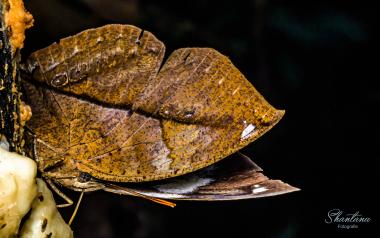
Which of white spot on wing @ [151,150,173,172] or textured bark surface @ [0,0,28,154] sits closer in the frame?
textured bark surface @ [0,0,28,154]

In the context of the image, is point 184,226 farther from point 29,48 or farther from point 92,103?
point 92,103

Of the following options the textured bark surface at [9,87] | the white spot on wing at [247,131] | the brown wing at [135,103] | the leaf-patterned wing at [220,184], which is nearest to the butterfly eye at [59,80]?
the brown wing at [135,103]

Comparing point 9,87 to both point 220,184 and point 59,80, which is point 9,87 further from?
point 220,184

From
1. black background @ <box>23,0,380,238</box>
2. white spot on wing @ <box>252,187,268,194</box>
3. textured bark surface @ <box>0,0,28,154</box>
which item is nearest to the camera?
textured bark surface @ <box>0,0,28,154</box>

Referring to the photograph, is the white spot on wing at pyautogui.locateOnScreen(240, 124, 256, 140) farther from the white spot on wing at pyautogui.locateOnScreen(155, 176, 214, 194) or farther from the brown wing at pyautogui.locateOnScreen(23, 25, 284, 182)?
the white spot on wing at pyautogui.locateOnScreen(155, 176, 214, 194)

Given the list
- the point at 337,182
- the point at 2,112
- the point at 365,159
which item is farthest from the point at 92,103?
the point at 365,159

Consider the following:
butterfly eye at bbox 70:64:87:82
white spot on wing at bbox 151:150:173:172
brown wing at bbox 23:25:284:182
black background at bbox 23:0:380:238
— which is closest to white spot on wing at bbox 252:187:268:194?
brown wing at bbox 23:25:284:182

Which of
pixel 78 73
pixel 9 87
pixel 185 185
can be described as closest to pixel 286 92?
pixel 185 185
